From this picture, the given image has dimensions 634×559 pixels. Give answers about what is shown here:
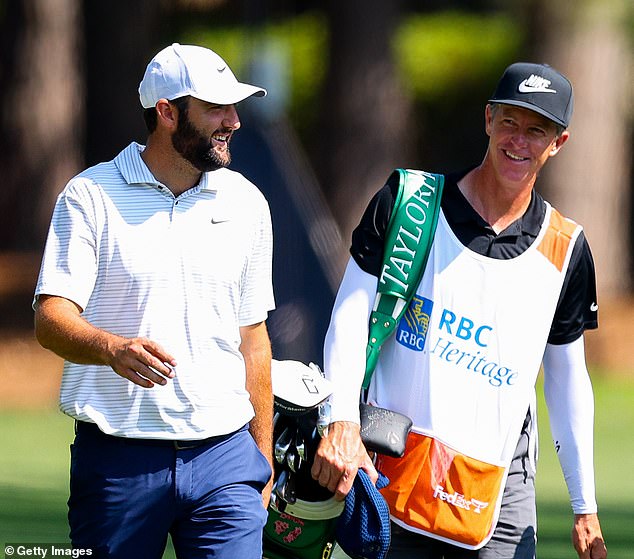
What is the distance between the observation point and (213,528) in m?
4.74

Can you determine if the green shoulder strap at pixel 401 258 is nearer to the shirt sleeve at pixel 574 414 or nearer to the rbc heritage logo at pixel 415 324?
the rbc heritage logo at pixel 415 324

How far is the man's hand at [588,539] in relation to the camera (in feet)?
17.5

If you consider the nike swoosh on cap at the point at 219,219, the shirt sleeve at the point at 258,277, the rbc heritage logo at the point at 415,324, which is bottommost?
the rbc heritage logo at the point at 415,324

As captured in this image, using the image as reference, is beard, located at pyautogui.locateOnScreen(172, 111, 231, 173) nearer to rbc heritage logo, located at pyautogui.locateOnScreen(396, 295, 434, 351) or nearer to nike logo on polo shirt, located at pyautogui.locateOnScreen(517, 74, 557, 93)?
rbc heritage logo, located at pyautogui.locateOnScreen(396, 295, 434, 351)

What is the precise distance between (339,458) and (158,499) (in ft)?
1.92

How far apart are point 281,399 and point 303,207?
8557 millimetres

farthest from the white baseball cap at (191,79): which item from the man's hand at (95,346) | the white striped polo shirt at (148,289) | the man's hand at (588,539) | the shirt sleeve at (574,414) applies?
the man's hand at (588,539)

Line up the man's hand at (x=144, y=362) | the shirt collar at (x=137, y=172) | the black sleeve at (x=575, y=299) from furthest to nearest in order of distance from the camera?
the black sleeve at (x=575, y=299)
the shirt collar at (x=137, y=172)
the man's hand at (x=144, y=362)

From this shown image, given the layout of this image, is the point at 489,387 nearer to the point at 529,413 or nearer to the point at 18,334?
the point at 529,413

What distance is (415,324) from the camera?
5.12 metres

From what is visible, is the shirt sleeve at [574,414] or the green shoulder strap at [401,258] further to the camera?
the shirt sleeve at [574,414]

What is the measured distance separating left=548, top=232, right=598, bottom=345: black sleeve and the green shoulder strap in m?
0.52

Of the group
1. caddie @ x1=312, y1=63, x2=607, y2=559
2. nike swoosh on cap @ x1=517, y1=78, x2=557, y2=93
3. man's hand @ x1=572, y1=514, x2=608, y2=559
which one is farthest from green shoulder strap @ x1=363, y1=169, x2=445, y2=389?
man's hand @ x1=572, y1=514, x2=608, y2=559

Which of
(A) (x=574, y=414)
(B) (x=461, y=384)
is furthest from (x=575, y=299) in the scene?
(B) (x=461, y=384)
